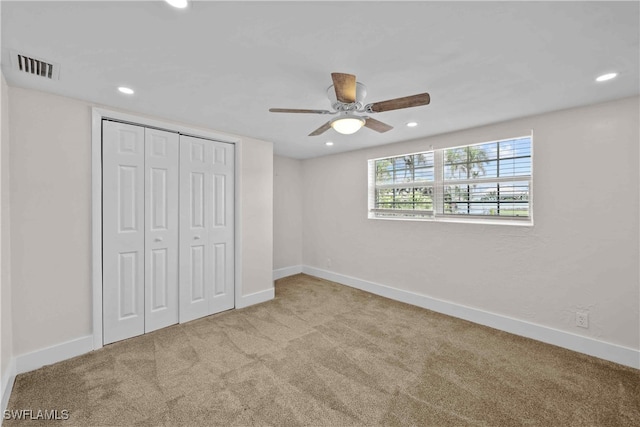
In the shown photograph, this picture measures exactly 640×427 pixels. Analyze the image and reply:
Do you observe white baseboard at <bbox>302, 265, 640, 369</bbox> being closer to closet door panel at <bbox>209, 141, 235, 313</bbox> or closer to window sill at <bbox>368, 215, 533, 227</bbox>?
window sill at <bbox>368, 215, 533, 227</bbox>

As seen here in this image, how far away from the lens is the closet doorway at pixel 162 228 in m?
2.55

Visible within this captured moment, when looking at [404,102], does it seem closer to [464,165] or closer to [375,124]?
[375,124]

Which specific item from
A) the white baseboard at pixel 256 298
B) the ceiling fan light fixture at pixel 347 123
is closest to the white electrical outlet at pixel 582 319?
the ceiling fan light fixture at pixel 347 123

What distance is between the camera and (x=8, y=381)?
191 centimetres

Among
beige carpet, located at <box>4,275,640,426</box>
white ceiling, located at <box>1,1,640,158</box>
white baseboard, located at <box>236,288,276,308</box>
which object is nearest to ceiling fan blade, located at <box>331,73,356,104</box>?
white ceiling, located at <box>1,1,640,158</box>

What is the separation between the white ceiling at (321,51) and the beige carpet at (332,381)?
2238 millimetres

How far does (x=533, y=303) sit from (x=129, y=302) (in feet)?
13.4

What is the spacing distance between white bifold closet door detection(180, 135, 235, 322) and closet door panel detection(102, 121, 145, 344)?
41 centimetres

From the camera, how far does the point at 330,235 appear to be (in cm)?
477

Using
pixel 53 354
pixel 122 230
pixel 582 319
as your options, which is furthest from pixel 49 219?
pixel 582 319

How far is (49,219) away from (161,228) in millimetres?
855

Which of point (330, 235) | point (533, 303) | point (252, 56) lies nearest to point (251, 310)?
point (330, 235)

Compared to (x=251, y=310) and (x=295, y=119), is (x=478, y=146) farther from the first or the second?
(x=251, y=310)

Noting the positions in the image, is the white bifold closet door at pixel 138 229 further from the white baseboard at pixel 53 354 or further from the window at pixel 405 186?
the window at pixel 405 186
